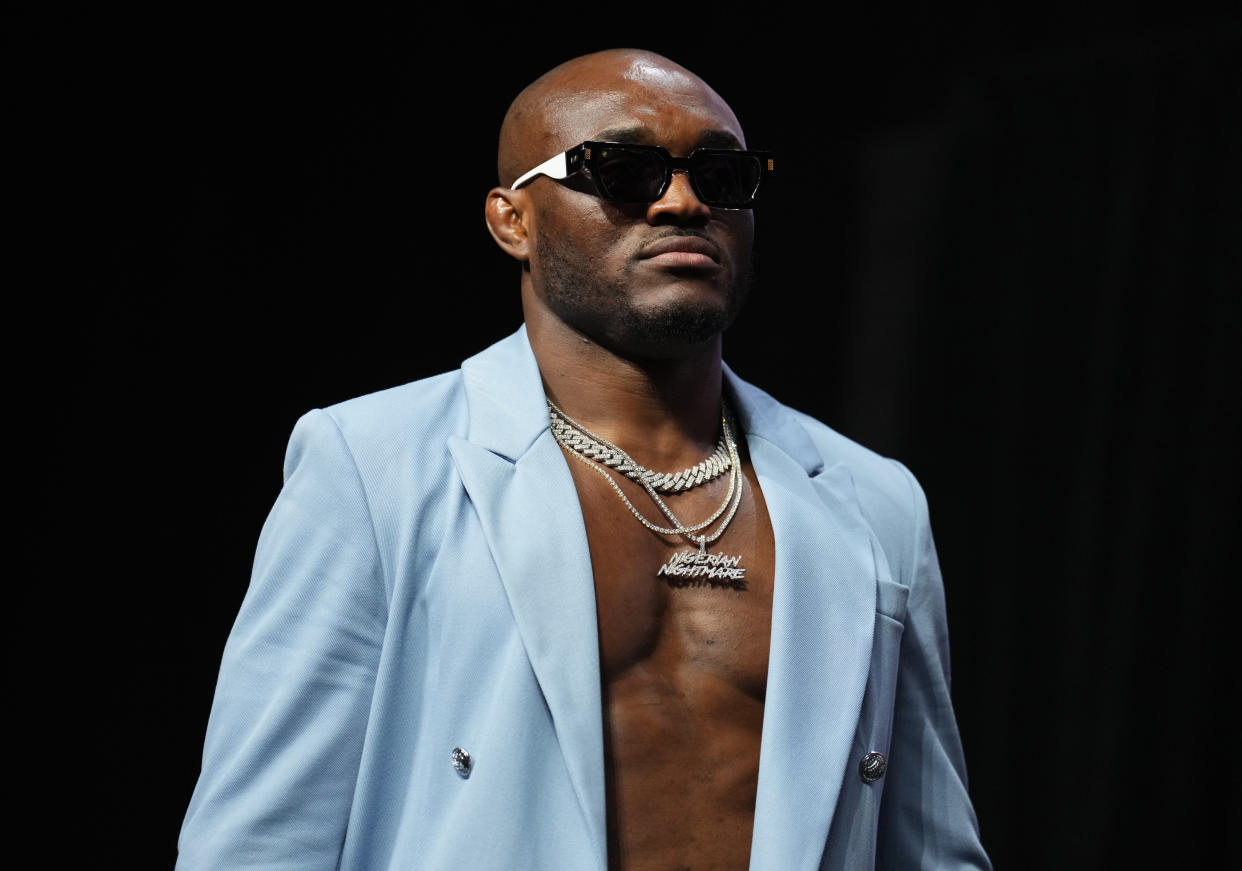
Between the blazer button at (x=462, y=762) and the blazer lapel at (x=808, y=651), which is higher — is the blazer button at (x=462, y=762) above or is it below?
below

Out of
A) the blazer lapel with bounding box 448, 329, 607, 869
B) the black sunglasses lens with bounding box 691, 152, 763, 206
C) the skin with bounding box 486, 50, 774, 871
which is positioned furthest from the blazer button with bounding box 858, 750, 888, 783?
the black sunglasses lens with bounding box 691, 152, 763, 206

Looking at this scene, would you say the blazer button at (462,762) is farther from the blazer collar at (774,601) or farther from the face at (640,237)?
the face at (640,237)

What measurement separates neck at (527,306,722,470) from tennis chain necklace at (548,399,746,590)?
0.02 metres

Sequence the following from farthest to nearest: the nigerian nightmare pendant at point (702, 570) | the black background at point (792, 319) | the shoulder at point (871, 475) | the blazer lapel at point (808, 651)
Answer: the black background at point (792, 319) < the shoulder at point (871, 475) < the nigerian nightmare pendant at point (702, 570) < the blazer lapel at point (808, 651)

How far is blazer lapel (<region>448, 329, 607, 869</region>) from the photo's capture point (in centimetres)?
154

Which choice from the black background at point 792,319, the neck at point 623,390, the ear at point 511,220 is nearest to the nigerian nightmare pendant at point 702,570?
the neck at point 623,390

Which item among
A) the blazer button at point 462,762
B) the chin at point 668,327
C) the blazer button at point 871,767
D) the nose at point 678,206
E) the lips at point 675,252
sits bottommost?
the blazer button at point 462,762

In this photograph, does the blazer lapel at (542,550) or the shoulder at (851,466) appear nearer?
the blazer lapel at (542,550)

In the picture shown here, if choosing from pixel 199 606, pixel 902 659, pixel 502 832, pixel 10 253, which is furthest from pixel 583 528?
pixel 10 253

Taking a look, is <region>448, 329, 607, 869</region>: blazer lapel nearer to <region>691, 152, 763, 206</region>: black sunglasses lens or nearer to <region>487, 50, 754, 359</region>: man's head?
<region>487, 50, 754, 359</region>: man's head

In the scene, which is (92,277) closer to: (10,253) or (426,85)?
(10,253)

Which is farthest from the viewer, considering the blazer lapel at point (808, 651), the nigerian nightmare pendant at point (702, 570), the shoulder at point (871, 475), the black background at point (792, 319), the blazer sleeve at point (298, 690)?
the black background at point (792, 319)

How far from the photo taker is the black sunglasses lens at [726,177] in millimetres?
1768

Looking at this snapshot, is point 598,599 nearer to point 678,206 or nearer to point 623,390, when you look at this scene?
point 623,390
